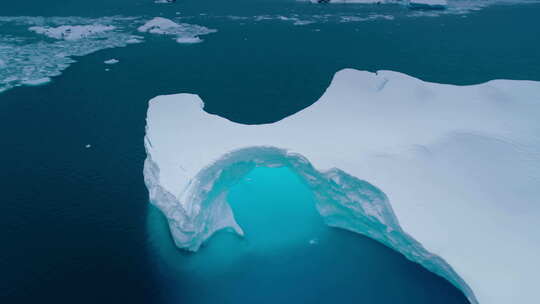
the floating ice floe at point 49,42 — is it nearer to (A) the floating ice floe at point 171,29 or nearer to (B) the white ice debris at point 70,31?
(B) the white ice debris at point 70,31

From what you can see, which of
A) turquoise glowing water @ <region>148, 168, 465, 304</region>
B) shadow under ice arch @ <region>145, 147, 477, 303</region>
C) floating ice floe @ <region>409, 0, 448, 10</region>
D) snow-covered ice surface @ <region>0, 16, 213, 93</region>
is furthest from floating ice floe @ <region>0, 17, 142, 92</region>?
floating ice floe @ <region>409, 0, 448, 10</region>

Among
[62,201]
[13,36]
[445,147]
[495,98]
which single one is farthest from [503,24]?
[13,36]

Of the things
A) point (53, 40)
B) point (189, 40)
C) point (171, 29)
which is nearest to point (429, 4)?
point (189, 40)

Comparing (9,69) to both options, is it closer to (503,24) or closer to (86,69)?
(86,69)

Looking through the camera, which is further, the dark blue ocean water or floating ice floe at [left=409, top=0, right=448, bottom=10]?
floating ice floe at [left=409, top=0, right=448, bottom=10]

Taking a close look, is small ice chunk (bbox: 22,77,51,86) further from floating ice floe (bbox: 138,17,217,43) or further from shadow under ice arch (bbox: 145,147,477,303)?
shadow under ice arch (bbox: 145,147,477,303)

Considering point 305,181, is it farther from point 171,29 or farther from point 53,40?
point 53,40
